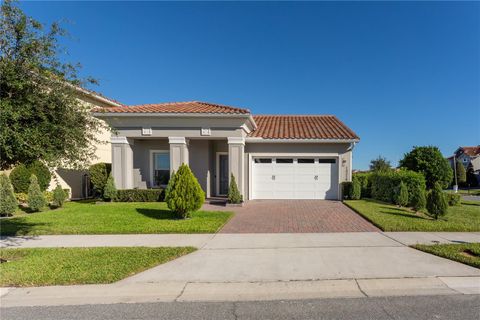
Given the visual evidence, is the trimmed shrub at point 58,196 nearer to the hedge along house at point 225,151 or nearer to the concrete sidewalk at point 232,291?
the hedge along house at point 225,151

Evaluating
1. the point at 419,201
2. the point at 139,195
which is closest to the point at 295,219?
the point at 419,201

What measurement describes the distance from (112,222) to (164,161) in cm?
701

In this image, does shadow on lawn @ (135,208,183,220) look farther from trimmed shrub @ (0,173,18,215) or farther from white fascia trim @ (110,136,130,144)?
trimmed shrub @ (0,173,18,215)

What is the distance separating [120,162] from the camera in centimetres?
1417

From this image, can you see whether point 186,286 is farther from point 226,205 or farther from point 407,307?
point 226,205

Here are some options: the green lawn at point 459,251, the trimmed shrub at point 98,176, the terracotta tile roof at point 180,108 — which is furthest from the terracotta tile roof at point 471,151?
the trimmed shrub at point 98,176

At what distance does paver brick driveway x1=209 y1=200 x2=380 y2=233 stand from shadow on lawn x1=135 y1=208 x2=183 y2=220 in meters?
2.19

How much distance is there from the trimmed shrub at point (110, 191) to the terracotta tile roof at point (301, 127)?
7242 millimetres

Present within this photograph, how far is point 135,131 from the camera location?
556 inches

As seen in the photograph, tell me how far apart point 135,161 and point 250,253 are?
1120cm

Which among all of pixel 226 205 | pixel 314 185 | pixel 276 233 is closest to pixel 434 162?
pixel 314 185

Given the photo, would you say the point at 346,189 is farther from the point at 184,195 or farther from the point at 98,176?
the point at 98,176

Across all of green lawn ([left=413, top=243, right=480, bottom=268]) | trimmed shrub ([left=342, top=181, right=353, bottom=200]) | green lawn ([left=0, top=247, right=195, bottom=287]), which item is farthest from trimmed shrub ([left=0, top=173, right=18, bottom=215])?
trimmed shrub ([left=342, top=181, right=353, bottom=200])

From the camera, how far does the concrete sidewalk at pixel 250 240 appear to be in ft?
22.1
